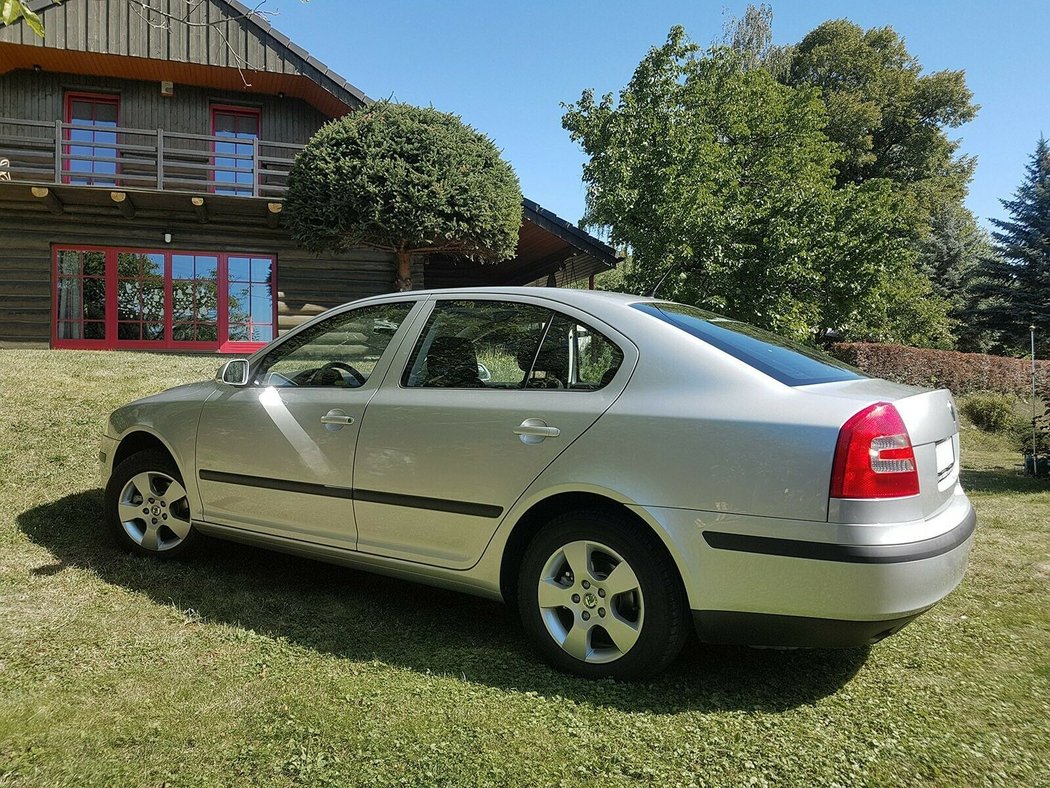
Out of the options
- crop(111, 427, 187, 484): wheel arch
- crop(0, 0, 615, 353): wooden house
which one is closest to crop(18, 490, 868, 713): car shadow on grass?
crop(111, 427, 187, 484): wheel arch

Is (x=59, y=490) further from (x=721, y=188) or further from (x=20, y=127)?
(x=20, y=127)

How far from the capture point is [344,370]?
349 centimetres

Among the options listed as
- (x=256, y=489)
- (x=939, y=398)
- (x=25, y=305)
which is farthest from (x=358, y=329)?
(x=25, y=305)

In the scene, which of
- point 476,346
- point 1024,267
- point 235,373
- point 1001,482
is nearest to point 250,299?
point 235,373

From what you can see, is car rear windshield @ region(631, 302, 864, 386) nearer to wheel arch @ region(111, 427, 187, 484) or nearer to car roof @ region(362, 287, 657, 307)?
car roof @ region(362, 287, 657, 307)

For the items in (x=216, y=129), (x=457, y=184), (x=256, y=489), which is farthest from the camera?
(x=216, y=129)

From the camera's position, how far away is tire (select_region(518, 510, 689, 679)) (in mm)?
2521

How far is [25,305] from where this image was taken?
46.5ft

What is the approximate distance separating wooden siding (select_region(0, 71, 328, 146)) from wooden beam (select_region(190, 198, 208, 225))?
2.68m

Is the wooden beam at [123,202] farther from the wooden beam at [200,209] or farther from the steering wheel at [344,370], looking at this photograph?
the steering wheel at [344,370]

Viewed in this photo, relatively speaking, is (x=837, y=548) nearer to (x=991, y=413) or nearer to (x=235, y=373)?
(x=235, y=373)

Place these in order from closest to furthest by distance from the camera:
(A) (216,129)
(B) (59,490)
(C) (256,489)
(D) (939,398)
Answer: (D) (939,398) < (C) (256,489) < (B) (59,490) < (A) (216,129)

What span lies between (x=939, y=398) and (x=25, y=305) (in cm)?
1623

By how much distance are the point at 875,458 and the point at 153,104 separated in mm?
17419
